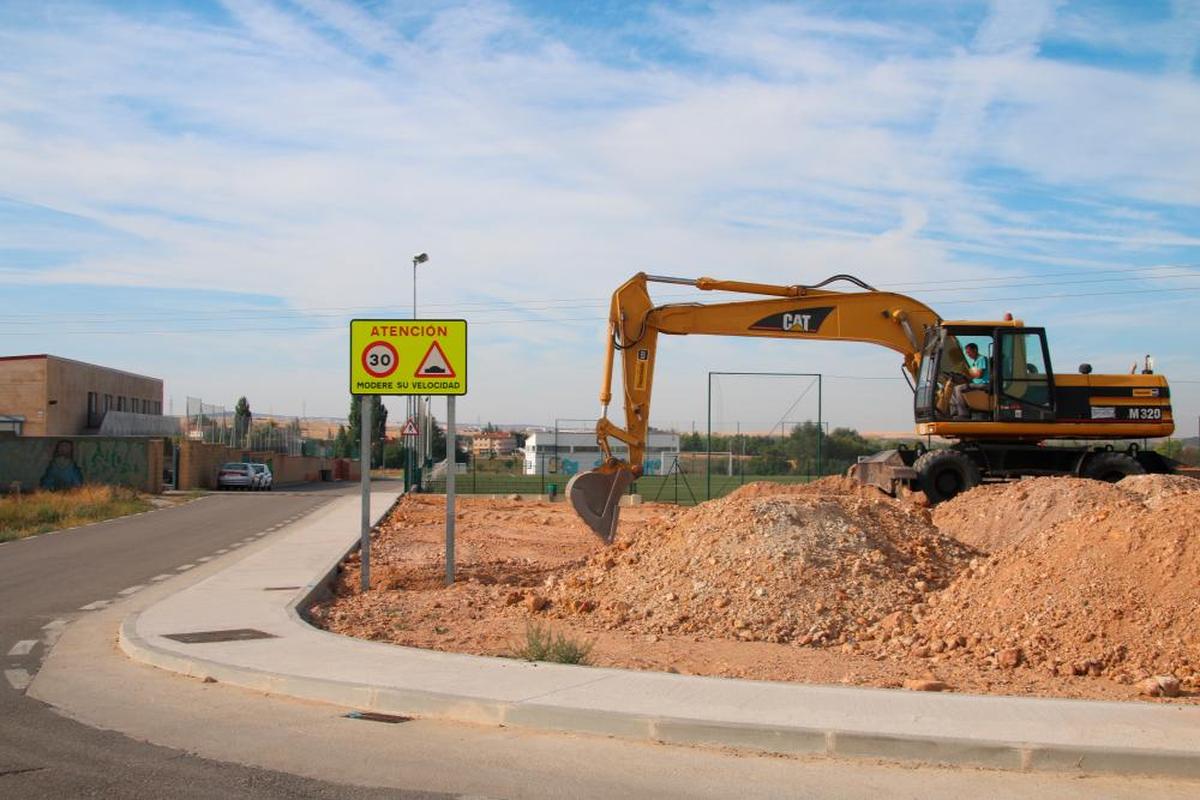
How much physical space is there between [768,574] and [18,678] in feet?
22.7

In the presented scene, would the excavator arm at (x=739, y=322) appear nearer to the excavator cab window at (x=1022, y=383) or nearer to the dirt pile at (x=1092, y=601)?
the excavator cab window at (x=1022, y=383)

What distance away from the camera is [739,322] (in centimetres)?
2302

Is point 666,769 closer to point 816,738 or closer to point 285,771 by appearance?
point 816,738

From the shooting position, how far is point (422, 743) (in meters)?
7.56

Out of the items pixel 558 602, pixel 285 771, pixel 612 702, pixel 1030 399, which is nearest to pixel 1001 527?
pixel 1030 399

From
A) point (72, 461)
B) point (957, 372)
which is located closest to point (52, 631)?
point (957, 372)

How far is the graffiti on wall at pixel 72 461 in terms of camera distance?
45344 mm

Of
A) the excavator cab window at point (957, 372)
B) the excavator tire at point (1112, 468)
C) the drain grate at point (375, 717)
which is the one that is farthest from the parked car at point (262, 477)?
the drain grate at point (375, 717)

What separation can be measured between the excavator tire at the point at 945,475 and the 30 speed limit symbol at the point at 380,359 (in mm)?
11572

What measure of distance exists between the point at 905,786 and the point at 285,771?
3.49m

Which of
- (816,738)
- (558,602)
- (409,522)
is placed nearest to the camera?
(816,738)

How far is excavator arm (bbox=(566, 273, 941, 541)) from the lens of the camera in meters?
21.6

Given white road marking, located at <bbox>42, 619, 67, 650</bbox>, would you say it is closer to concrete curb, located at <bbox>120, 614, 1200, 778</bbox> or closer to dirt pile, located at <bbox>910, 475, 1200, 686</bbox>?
concrete curb, located at <bbox>120, 614, 1200, 778</bbox>

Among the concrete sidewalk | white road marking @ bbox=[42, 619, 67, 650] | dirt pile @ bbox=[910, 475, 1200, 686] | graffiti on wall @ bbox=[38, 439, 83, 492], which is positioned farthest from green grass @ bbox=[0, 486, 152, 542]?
dirt pile @ bbox=[910, 475, 1200, 686]
